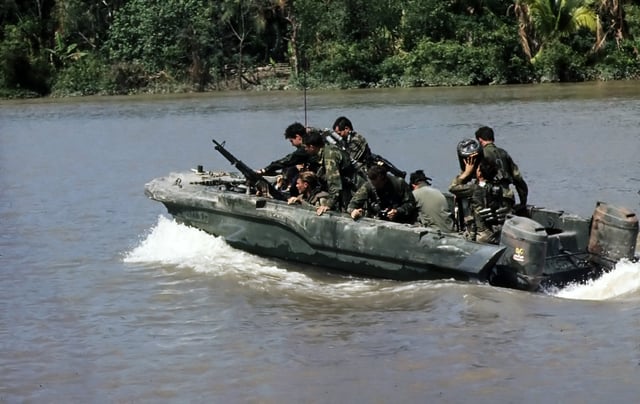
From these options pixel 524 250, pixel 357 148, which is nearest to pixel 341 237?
pixel 357 148

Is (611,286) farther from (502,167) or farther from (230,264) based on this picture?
(230,264)

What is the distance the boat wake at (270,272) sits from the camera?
30.3ft

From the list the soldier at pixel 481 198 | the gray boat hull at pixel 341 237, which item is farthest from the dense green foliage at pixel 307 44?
the soldier at pixel 481 198

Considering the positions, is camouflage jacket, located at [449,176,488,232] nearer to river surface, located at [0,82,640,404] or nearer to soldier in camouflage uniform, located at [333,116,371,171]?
river surface, located at [0,82,640,404]

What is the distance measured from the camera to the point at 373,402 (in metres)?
6.90

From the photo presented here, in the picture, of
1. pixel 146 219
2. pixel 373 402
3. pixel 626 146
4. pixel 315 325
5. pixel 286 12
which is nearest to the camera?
pixel 373 402

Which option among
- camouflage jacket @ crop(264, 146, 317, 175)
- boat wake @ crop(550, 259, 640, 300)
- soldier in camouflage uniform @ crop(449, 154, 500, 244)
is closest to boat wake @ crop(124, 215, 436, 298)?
soldier in camouflage uniform @ crop(449, 154, 500, 244)

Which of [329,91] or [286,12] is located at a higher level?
[286,12]

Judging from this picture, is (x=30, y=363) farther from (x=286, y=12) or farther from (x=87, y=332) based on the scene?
(x=286, y=12)

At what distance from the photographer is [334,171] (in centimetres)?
1019

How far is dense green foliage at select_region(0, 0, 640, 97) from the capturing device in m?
40.8

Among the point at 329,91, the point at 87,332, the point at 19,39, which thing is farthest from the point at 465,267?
the point at 19,39

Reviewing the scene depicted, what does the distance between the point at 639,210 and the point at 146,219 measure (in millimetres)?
6309

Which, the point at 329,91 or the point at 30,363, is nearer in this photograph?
the point at 30,363
